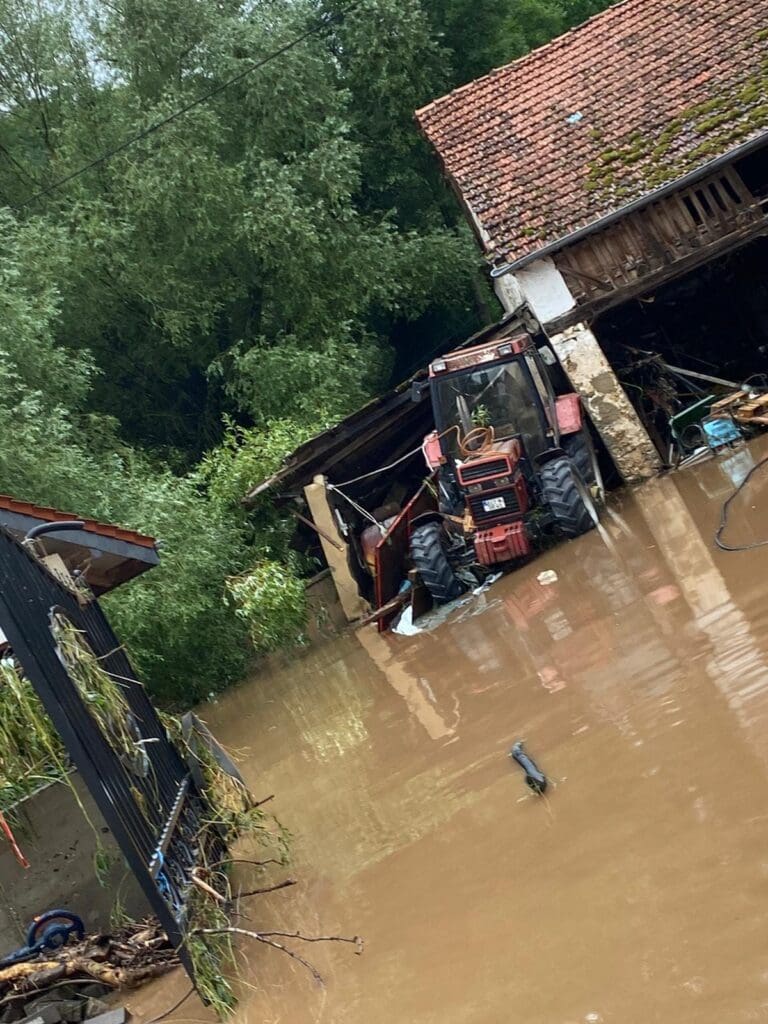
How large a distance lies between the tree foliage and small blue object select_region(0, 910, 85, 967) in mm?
8329

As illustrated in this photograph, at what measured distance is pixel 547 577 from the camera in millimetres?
11445

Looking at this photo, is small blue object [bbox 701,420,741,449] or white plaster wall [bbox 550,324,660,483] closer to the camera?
small blue object [bbox 701,420,741,449]

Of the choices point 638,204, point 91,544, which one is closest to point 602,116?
point 638,204

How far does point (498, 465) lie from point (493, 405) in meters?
1.37

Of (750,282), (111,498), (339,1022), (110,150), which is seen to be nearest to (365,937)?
(339,1022)

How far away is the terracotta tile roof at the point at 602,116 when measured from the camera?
47.5 ft

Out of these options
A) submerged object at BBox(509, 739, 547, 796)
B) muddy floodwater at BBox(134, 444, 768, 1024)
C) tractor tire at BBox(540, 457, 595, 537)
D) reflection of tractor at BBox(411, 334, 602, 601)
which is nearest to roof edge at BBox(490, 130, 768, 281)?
reflection of tractor at BBox(411, 334, 602, 601)

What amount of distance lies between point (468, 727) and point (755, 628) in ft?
7.15

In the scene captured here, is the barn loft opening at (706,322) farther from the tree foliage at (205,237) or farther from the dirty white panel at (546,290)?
the tree foliage at (205,237)

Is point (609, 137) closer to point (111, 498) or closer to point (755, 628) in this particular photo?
point (111, 498)

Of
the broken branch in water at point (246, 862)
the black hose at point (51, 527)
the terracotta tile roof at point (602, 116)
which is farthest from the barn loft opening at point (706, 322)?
the black hose at point (51, 527)

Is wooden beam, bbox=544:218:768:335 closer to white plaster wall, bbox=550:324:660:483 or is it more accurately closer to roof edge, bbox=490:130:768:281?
white plaster wall, bbox=550:324:660:483

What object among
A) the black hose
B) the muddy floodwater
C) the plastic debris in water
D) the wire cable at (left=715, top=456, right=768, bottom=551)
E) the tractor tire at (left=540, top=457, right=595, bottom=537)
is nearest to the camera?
the muddy floodwater

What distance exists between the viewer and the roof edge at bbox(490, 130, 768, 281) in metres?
13.9
